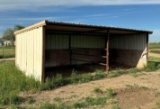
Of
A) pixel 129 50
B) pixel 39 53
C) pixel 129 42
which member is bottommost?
pixel 129 50

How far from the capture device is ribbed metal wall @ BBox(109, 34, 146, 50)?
12.2 m

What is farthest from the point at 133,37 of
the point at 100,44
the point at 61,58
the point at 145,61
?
the point at 61,58

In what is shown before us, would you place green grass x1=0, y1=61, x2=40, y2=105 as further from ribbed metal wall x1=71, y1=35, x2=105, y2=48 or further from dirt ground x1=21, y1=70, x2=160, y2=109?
ribbed metal wall x1=71, y1=35, x2=105, y2=48

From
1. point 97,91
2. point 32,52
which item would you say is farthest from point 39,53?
point 97,91

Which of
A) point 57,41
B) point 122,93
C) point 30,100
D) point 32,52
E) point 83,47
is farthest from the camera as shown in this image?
point 83,47

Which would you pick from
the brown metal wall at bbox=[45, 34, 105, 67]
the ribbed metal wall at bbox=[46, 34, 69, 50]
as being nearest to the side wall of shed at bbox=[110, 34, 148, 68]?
the brown metal wall at bbox=[45, 34, 105, 67]

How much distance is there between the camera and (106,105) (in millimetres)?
5598

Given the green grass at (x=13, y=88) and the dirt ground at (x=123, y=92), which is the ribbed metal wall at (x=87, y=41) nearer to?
the dirt ground at (x=123, y=92)

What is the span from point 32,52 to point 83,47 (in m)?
5.60

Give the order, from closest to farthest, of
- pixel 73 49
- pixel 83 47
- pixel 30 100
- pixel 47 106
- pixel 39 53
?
pixel 47 106 < pixel 30 100 < pixel 39 53 < pixel 73 49 < pixel 83 47

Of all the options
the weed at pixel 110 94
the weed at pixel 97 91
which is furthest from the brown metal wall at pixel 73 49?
the weed at pixel 110 94

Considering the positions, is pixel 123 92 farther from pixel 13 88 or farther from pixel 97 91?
pixel 13 88

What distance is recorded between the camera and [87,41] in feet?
46.5

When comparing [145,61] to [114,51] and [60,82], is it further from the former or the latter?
[60,82]
